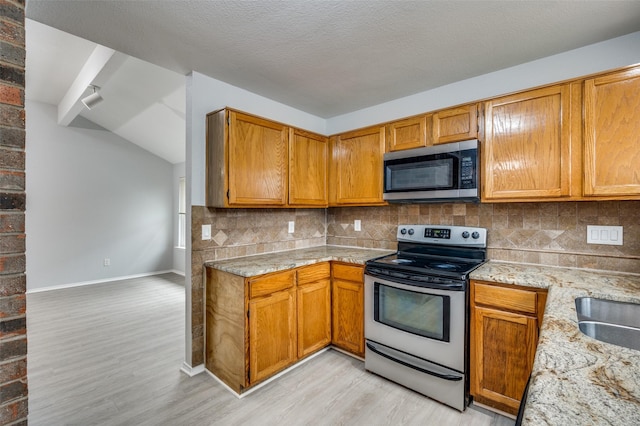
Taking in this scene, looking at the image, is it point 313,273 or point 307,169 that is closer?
point 313,273

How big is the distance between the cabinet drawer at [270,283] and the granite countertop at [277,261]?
0.05 metres

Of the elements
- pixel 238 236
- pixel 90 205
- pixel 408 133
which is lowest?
pixel 238 236

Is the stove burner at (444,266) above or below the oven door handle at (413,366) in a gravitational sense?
above

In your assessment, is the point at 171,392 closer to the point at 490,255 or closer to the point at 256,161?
the point at 256,161

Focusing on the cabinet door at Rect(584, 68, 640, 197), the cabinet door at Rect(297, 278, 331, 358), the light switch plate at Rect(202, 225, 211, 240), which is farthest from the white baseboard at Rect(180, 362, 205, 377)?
the cabinet door at Rect(584, 68, 640, 197)

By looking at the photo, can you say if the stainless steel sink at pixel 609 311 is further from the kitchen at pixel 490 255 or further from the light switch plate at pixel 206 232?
the light switch plate at pixel 206 232

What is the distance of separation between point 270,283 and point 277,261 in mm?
263

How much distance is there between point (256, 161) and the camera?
250 centimetres

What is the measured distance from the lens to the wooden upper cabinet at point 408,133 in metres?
2.53

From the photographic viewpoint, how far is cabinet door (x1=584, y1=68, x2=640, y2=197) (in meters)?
1.70

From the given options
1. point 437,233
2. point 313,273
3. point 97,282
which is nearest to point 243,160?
point 313,273

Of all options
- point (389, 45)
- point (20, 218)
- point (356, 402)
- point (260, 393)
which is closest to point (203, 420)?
point (260, 393)

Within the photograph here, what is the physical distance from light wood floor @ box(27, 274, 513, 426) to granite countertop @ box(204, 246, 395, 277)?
0.88 metres

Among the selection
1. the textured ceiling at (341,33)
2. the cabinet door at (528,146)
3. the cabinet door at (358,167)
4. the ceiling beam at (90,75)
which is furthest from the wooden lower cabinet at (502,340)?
the ceiling beam at (90,75)
